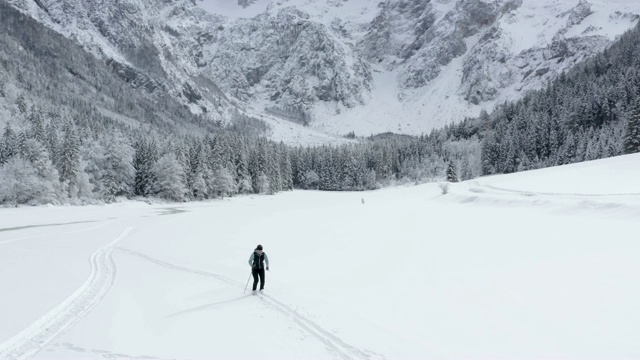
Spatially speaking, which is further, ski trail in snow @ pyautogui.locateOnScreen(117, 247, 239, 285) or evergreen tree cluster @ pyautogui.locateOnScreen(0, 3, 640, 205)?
evergreen tree cluster @ pyautogui.locateOnScreen(0, 3, 640, 205)

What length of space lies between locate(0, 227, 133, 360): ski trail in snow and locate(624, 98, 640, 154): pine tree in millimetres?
80248

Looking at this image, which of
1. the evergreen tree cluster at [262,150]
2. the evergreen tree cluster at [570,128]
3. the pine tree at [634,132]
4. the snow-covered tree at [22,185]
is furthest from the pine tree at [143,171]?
the evergreen tree cluster at [570,128]

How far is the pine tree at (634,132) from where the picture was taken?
67688mm

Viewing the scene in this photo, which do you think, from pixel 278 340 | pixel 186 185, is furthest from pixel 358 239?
pixel 186 185

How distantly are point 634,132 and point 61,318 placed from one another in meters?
84.5

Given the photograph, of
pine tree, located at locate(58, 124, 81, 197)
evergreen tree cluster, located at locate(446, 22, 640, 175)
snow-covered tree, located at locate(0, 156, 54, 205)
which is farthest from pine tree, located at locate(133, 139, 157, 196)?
evergreen tree cluster, located at locate(446, 22, 640, 175)

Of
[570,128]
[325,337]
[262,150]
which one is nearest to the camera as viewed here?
[325,337]

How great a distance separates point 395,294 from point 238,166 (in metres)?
91.4

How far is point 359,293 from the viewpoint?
14602 millimetres

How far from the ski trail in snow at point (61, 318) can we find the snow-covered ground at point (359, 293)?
0.06 meters

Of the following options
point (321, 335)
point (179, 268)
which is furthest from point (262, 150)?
point (321, 335)

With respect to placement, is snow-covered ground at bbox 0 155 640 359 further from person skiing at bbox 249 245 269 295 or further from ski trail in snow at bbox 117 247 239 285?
person skiing at bbox 249 245 269 295

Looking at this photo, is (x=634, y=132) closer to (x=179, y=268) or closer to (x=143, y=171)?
(x=179, y=268)

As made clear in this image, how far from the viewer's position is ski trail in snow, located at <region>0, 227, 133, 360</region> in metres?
9.59
